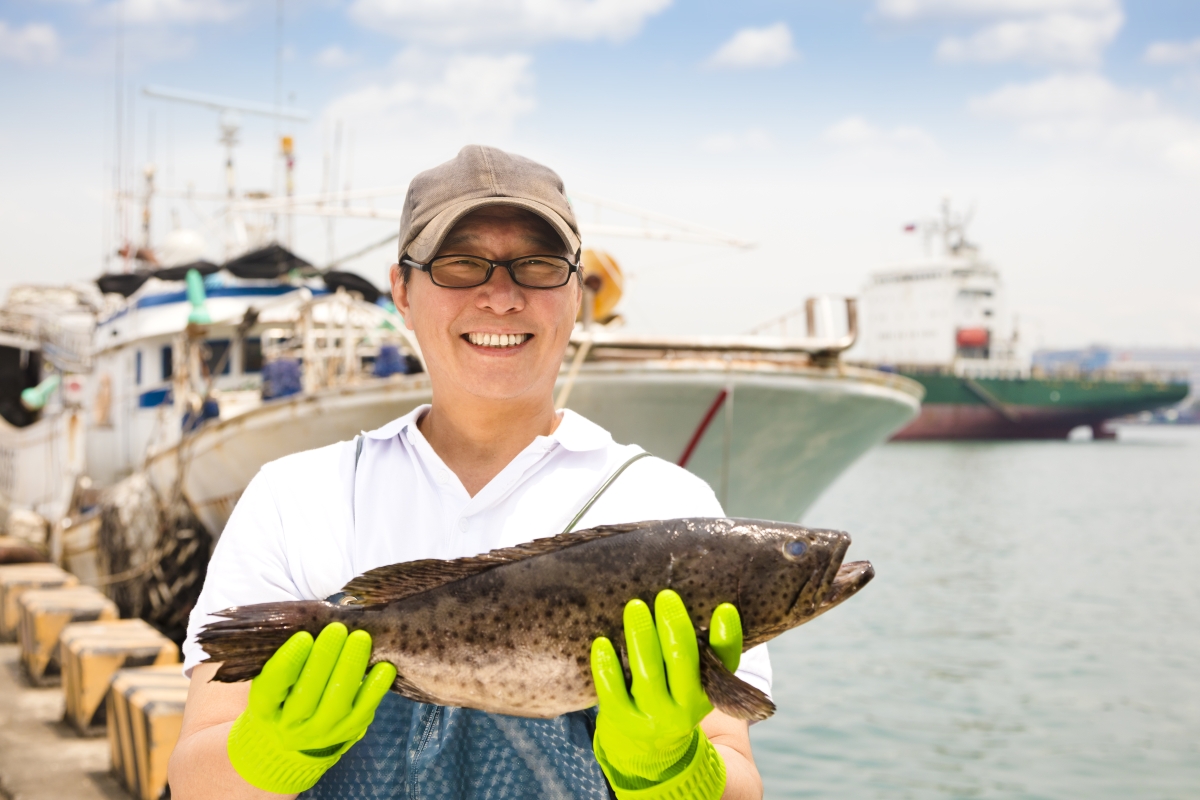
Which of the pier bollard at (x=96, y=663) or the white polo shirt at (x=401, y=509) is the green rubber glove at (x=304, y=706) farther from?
the pier bollard at (x=96, y=663)

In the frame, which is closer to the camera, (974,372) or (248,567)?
(248,567)

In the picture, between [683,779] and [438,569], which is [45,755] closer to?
[438,569]

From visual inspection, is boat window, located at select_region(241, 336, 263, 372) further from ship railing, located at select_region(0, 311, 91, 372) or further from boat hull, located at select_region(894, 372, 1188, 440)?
boat hull, located at select_region(894, 372, 1188, 440)

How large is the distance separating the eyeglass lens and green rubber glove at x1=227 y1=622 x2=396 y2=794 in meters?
0.74

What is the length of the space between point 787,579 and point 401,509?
2.74ft

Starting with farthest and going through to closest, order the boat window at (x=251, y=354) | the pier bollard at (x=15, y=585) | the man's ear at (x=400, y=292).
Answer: the boat window at (x=251, y=354)
the pier bollard at (x=15, y=585)
the man's ear at (x=400, y=292)

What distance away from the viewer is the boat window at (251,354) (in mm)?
14047

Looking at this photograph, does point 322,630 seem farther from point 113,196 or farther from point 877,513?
point 877,513

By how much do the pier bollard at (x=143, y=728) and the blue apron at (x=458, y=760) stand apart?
3432 mm

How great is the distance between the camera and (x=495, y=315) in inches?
87.4

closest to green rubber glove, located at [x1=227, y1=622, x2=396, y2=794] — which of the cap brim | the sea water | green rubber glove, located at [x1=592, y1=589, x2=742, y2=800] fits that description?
green rubber glove, located at [x1=592, y1=589, x2=742, y2=800]

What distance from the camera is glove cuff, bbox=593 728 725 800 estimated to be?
2.04 metres

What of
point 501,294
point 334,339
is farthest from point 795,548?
point 334,339

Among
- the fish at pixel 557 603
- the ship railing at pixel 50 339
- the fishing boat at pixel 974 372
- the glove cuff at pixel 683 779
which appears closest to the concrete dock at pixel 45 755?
the fish at pixel 557 603
